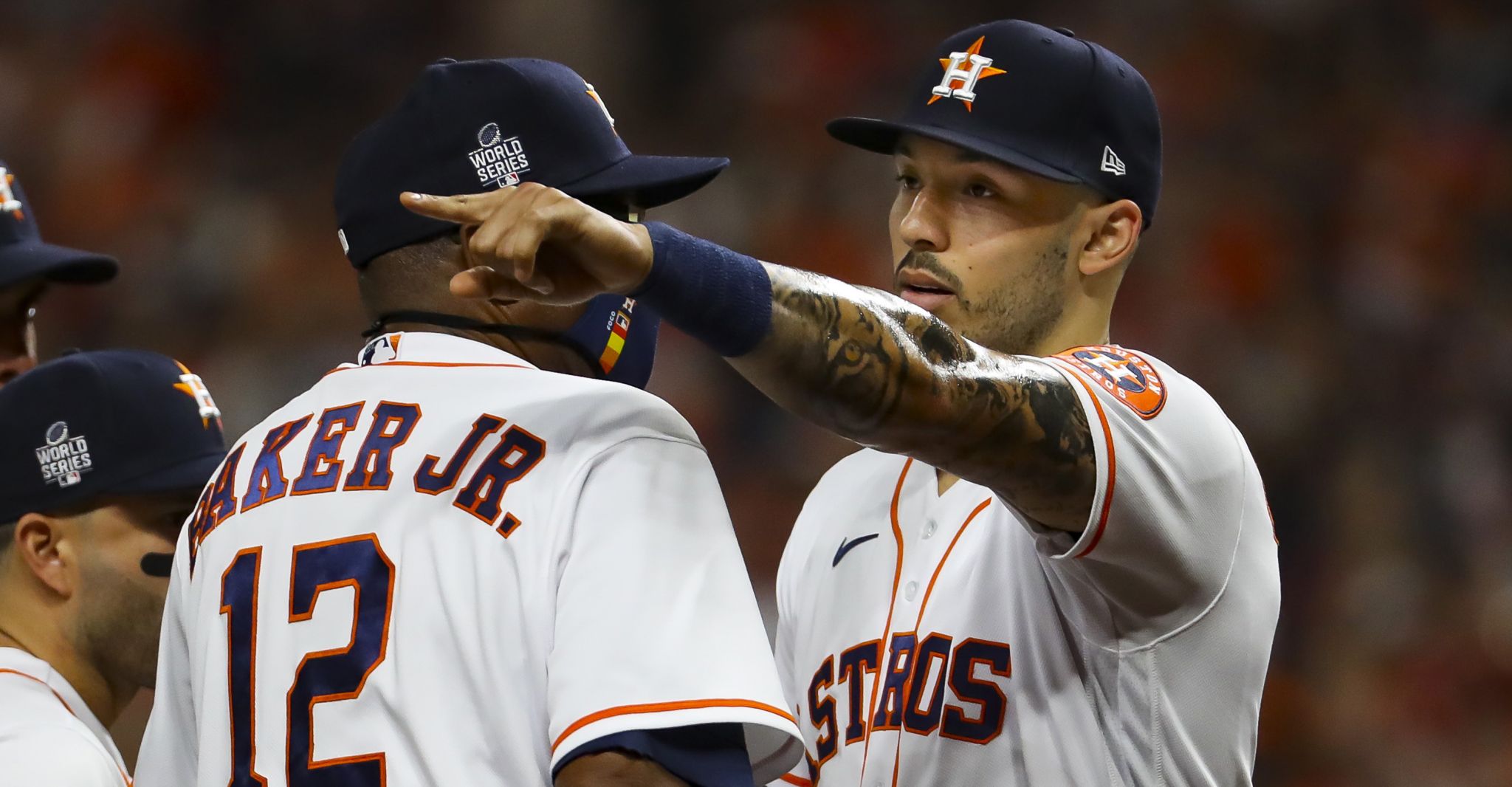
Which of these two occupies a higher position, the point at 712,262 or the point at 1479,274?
the point at 712,262

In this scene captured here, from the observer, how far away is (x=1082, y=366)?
2.37 meters

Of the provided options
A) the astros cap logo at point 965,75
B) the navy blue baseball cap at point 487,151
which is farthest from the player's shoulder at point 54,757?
the astros cap logo at point 965,75

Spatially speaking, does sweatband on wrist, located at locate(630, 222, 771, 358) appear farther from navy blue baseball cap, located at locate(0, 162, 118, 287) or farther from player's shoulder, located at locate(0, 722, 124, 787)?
navy blue baseball cap, located at locate(0, 162, 118, 287)

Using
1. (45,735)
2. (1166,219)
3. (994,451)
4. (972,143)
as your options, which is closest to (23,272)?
(45,735)

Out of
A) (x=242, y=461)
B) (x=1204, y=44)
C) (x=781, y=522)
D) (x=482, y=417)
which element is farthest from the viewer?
(x=1204, y=44)

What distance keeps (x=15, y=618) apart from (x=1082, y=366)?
2.02 metres

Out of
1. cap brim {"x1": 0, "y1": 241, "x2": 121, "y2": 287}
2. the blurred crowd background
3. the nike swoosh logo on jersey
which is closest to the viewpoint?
the nike swoosh logo on jersey

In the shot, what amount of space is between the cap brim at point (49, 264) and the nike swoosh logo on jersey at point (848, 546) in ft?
6.95

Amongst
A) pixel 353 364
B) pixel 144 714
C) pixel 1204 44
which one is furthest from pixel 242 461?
pixel 1204 44

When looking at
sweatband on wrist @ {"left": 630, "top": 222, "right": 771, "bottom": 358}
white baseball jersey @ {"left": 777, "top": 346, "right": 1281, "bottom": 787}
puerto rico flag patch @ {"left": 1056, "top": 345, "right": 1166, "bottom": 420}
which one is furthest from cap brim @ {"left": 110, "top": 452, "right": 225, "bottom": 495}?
puerto rico flag patch @ {"left": 1056, "top": 345, "right": 1166, "bottom": 420}

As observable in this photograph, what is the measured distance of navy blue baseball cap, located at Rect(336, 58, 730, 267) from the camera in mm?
2287

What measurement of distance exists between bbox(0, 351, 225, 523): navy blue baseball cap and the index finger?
1412 mm

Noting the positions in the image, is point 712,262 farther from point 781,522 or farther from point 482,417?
point 781,522

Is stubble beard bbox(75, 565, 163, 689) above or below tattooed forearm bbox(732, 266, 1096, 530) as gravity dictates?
below
